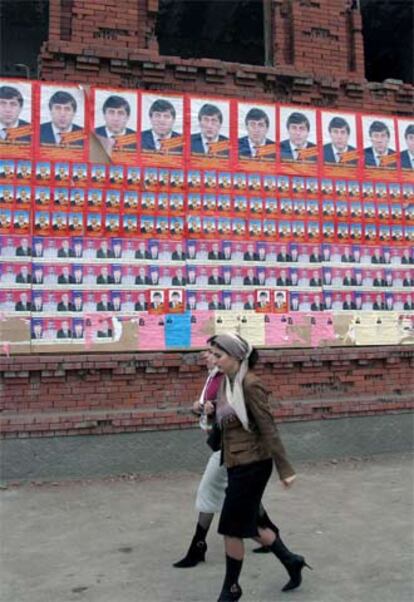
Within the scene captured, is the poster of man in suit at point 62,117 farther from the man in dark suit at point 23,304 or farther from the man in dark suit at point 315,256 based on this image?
the man in dark suit at point 315,256

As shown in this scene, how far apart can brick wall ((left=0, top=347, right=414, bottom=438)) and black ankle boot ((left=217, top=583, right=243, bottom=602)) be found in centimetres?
302

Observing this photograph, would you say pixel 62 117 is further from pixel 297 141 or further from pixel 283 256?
pixel 283 256

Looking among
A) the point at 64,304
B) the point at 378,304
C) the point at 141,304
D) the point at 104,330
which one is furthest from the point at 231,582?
the point at 378,304

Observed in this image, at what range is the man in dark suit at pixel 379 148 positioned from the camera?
755cm

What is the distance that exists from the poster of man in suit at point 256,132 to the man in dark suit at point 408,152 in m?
1.96

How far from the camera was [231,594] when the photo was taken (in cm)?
341

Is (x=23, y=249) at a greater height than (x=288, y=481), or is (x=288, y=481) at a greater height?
(x=23, y=249)

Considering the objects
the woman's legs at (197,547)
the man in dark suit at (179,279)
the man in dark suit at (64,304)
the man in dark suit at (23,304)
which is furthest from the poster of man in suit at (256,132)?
the woman's legs at (197,547)

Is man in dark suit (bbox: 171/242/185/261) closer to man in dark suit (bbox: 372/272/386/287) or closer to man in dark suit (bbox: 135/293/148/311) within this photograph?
man in dark suit (bbox: 135/293/148/311)

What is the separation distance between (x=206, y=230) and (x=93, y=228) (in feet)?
4.48

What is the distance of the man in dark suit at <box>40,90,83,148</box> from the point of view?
21.1ft

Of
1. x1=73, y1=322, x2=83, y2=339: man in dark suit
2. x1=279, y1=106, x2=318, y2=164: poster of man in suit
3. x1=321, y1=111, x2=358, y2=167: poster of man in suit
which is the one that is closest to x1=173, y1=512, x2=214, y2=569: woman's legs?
x1=73, y1=322, x2=83, y2=339: man in dark suit

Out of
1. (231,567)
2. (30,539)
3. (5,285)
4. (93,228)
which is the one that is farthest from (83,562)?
(93,228)

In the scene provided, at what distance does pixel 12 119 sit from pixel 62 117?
0.56 m
